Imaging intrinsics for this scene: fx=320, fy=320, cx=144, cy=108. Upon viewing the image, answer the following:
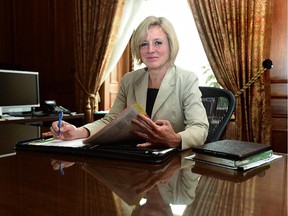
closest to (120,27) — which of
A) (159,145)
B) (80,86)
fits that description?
(80,86)

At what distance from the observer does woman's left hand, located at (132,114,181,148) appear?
1.17m

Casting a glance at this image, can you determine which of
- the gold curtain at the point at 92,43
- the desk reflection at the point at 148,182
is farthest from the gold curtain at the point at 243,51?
the desk reflection at the point at 148,182

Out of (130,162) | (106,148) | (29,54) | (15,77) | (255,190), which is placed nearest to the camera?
(255,190)

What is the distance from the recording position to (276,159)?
3.88ft

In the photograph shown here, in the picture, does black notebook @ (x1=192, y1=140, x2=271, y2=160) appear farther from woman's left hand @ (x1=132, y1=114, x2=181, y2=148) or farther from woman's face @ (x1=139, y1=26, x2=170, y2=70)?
woman's face @ (x1=139, y1=26, x2=170, y2=70)

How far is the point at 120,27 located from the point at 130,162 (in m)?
3.51

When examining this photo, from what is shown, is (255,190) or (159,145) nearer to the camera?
(255,190)

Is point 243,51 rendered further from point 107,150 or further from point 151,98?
point 107,150

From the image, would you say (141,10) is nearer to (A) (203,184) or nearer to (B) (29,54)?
(B) (29,54)

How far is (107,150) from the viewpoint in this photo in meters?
1.13

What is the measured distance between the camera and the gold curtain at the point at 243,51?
3.21 metres

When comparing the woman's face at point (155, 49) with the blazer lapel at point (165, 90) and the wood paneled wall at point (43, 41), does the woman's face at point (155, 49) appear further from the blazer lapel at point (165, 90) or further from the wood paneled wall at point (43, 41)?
the wood paneled wall at point (43, 41)

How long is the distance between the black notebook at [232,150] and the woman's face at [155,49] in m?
0.73

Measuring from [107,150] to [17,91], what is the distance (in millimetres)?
3291
